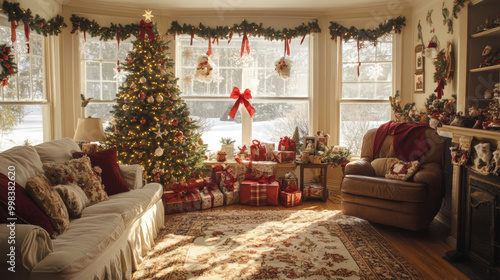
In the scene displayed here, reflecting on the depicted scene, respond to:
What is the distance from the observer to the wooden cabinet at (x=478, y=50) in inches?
144

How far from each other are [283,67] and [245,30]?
31.3 inches

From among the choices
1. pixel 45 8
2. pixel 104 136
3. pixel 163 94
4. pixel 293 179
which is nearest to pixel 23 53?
pixel 45 8

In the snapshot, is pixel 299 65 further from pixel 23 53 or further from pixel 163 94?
pixel 23 53

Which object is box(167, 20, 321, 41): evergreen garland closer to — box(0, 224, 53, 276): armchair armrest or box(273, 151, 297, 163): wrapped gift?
box(273, 151, 297, 163): wrapped gift

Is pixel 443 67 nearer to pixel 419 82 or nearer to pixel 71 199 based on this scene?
pixel 419 82

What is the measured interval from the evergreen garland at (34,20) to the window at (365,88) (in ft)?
13.2

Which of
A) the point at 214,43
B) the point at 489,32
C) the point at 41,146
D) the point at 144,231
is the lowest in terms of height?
the point at 144,231

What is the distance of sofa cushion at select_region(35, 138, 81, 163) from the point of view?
3193mm

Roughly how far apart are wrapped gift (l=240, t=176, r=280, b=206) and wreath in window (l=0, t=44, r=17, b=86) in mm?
2969

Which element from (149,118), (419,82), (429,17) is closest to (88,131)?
(149,118)

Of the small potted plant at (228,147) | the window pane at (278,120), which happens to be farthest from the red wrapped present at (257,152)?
the window pane at (278,120)

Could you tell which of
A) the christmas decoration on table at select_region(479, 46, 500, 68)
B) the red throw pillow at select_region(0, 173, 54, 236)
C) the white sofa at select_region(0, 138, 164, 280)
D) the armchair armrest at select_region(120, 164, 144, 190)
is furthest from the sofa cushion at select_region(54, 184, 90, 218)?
the christmas decoration on table at select_region(479, 46, 500, 68)

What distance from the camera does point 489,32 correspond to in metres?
3.39

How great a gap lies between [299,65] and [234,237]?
316 centimetres
